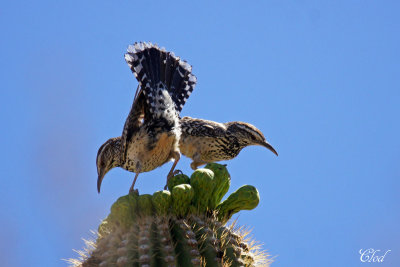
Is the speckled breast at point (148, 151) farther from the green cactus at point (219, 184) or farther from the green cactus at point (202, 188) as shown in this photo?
the green cactus at point (202, 188)

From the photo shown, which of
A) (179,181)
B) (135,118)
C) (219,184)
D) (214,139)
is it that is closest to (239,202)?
(219,184)

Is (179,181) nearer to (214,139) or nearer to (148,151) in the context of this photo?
(148,151)

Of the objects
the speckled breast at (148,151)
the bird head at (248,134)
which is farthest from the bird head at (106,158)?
the bird head at (248,134)

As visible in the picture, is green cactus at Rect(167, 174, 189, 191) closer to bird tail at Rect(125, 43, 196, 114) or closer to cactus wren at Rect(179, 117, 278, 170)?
bird tail at Rect(125, 43, 196, 114)

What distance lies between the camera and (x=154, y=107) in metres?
4.93

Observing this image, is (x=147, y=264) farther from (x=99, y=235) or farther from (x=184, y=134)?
(x=184, y=134)

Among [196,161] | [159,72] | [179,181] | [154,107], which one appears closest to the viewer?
[179,181]

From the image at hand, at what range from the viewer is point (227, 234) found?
2.34 m

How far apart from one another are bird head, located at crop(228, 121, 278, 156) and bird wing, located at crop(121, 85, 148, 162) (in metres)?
1.02

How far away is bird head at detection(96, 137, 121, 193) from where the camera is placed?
227 inches

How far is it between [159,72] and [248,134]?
46.3 inches

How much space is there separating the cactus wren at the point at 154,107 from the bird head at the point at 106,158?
50 centimetres

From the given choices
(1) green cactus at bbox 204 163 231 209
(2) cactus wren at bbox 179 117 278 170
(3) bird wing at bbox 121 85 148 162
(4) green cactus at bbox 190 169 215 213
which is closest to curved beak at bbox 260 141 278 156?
(2) cactus wren at bbox 179 117 278 170

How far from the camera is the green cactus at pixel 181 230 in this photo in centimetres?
217
